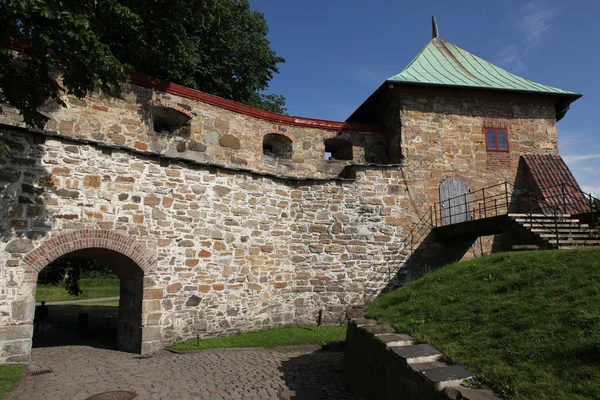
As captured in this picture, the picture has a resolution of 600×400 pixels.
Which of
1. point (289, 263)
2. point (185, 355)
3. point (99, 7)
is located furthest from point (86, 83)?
point (289, 263)

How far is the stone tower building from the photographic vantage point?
778 centimetres

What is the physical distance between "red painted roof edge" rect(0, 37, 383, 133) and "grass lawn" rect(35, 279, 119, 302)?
21.0 m

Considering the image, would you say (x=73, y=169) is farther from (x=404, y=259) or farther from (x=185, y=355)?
(x=404, y=259)

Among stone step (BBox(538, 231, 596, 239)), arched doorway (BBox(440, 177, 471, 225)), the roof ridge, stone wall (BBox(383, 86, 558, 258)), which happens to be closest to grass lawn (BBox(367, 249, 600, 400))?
stone step (BBox(538, 231, 596, 239))

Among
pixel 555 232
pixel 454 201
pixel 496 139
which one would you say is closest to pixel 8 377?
pixel 555 232

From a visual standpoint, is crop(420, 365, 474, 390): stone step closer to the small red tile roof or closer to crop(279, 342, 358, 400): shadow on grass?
crop(279, 342, 358, 400): shadow on grass

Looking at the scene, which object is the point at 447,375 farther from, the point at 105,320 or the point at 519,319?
the point at 105,320

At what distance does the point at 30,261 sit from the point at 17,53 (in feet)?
13.1

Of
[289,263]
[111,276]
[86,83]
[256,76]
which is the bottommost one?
[111,276]

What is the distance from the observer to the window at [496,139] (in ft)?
44.7

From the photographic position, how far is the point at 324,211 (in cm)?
1198

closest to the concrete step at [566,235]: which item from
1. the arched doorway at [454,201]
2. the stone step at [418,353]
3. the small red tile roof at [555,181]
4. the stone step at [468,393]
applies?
the small red tile roof at [555,181]

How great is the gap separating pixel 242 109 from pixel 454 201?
7.09m

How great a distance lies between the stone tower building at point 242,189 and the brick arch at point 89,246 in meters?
0.02
